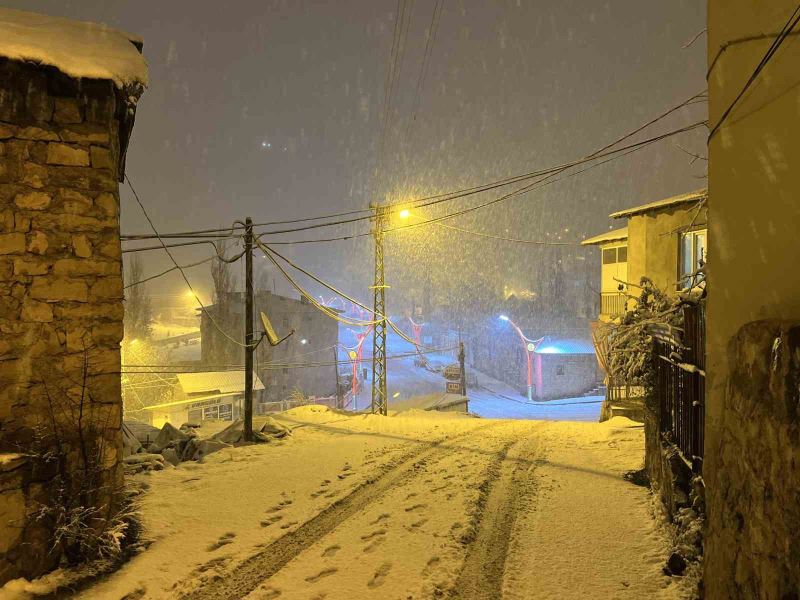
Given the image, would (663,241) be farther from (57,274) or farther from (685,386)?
(57,274)

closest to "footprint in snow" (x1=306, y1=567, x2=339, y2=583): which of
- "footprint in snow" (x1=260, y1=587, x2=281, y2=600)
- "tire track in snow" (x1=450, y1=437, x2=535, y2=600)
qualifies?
"footprint in snow" (x1=260, y1=587, x2=281, y2=600)

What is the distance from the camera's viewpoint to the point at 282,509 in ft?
17.6

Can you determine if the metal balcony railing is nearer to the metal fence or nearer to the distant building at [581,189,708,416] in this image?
the distant building at [581,189,708,416]

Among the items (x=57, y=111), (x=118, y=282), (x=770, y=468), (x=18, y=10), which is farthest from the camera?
(x=18, y=10)

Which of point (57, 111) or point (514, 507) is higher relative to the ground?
point (57, 111)

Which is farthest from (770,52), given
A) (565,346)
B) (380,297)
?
(565,346)

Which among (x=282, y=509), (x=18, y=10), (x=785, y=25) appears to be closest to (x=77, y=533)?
(x=282, y=509)

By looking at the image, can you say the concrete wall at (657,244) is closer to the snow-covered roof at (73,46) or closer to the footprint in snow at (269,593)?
the footprint in snow at (269,593)

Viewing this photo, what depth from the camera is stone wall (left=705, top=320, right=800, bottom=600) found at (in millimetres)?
2029

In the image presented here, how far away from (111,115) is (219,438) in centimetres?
643

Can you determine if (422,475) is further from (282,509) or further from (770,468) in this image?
Result: (770,468)

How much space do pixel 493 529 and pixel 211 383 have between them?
2551 cm

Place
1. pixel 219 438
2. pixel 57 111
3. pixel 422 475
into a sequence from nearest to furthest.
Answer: pixel 57 111, pixel 422 475, pixel 219 438

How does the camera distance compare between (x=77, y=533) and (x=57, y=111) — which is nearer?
(x=77, y=533)
